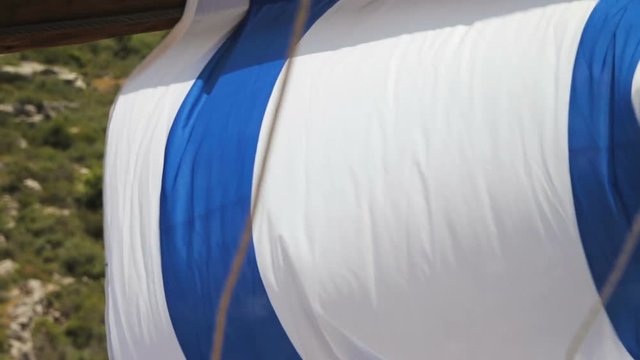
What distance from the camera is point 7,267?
9070 millimetres

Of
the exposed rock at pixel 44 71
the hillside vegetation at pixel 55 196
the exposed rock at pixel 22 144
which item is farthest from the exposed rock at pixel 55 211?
the exposed rock at pixel 44 71

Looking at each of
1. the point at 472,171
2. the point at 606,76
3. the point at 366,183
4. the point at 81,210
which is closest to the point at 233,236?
the point at 366,183

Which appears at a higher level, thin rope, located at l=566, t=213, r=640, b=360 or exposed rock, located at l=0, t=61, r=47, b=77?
exposed rock, located at l=0, t=61, r=47, b=77

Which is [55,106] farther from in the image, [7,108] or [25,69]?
[25,69]

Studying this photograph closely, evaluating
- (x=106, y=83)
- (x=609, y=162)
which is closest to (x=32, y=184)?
(x=106, y=83)

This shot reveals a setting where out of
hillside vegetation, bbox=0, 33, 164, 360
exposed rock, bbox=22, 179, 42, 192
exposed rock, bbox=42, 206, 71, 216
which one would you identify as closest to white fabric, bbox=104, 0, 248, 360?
hillside vegetation, bbox=0, 33, 164, 360

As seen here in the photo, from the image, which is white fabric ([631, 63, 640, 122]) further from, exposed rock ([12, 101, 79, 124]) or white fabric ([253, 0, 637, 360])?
exposed rock ([12, 101, 79, 124])

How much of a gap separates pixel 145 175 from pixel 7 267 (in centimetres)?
632

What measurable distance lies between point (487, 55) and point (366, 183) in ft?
1.22

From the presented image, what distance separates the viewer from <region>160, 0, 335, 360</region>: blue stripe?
2.71 m

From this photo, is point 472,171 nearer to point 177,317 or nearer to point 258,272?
point 258,272

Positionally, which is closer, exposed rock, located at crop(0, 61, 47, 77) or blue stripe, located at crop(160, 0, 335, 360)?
blue stripe, located at crop(160, 0, 335, 360)

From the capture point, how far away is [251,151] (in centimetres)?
284

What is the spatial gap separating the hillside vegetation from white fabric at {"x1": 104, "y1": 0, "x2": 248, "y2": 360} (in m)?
5.40
